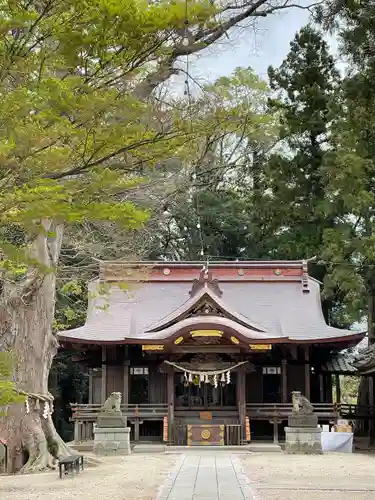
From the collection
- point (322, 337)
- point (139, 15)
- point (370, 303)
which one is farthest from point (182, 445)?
point (139, 15)

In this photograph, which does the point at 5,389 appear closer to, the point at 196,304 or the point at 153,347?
the point at 153,347

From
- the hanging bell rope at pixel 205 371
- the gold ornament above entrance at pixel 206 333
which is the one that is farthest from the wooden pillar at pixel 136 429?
the gold ornament above entrance at pixel 206 333

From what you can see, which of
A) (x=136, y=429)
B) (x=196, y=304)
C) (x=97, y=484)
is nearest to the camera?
(x=97, y=484)

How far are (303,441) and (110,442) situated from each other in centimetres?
487

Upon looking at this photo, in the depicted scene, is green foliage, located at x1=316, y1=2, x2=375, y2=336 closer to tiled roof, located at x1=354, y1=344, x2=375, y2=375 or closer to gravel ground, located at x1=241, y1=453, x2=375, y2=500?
tiled roof, located at x1=354, y1=344, x2=375, y2=375

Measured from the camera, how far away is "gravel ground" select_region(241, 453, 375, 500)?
8445 millimetres

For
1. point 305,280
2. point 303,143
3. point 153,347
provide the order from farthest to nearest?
point 303,143, point 305,280, point 153,347

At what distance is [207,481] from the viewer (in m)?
9.63

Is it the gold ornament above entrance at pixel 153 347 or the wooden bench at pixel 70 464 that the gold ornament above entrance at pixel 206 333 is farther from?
the wooden bench at pixel 70 464

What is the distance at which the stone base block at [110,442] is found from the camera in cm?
1533

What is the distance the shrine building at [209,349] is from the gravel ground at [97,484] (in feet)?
15.5

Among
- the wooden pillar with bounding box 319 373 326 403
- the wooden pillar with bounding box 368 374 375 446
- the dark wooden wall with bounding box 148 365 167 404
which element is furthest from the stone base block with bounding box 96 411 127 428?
the wooden pillar with bounding box 319 373 326 403

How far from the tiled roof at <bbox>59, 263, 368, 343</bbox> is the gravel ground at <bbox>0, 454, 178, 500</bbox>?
599cm

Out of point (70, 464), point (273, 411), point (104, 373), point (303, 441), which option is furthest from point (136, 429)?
point (70, 464)
